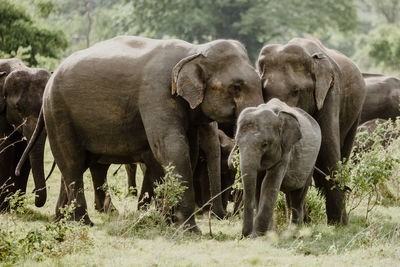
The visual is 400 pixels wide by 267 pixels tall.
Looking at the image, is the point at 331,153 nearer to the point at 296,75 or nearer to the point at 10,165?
the point at 296,75

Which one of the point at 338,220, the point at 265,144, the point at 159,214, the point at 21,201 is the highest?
the point at 265,144

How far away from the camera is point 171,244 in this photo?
22.2ft

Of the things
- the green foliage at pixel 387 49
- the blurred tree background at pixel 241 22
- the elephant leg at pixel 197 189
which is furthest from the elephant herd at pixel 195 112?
the blurred tree background at pixel 241 22

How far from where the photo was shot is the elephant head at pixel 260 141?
6.80 m

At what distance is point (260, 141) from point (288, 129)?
519 millimetres

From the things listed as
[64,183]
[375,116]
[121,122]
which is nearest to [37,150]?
[64,183]

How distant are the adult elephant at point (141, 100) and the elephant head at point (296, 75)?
13.9 inches

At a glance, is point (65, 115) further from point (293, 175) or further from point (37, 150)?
point (293, 175)

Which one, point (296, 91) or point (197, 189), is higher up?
point (296, 91)

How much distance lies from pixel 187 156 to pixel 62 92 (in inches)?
72.0

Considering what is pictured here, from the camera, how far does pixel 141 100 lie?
826 cm

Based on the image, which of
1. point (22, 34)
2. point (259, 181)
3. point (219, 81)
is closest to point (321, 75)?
point (219, 81)

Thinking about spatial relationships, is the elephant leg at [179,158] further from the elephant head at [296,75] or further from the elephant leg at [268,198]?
the elephant head at [296,75]

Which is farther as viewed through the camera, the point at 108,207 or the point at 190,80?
the point at 108,207
